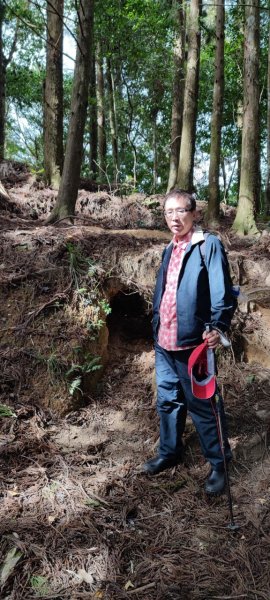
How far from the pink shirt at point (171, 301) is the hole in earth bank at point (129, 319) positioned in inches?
90.2

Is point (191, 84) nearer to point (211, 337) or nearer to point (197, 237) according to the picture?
point (197, 237)

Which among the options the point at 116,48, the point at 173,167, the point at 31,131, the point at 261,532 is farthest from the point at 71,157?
the point at 31,131

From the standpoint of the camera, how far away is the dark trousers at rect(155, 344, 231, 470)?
126 inches

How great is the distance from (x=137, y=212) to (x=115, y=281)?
4157 millimetres

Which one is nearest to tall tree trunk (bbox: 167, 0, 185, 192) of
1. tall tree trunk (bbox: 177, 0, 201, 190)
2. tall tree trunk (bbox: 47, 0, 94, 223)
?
tall tree trunk (bbox: 177, 0, 201, 190)

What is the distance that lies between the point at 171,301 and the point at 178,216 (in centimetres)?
64

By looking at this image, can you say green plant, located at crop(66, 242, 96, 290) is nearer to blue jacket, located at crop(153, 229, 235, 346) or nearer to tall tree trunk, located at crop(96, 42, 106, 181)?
blue jacket, located at crop(153, 229, 235, 346)

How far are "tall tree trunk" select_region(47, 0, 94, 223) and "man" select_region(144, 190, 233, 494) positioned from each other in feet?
11.6

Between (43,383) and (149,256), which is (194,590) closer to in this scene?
(43,383)

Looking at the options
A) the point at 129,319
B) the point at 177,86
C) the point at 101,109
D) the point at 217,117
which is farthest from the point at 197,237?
the point at 101,109

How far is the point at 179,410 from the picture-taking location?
11.3ft

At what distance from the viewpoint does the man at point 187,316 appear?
9.79 feet

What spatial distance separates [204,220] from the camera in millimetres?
9320

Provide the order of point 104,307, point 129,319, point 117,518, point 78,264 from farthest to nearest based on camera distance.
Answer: point 129,319
point 78,264
point 104,307
point 117,518
